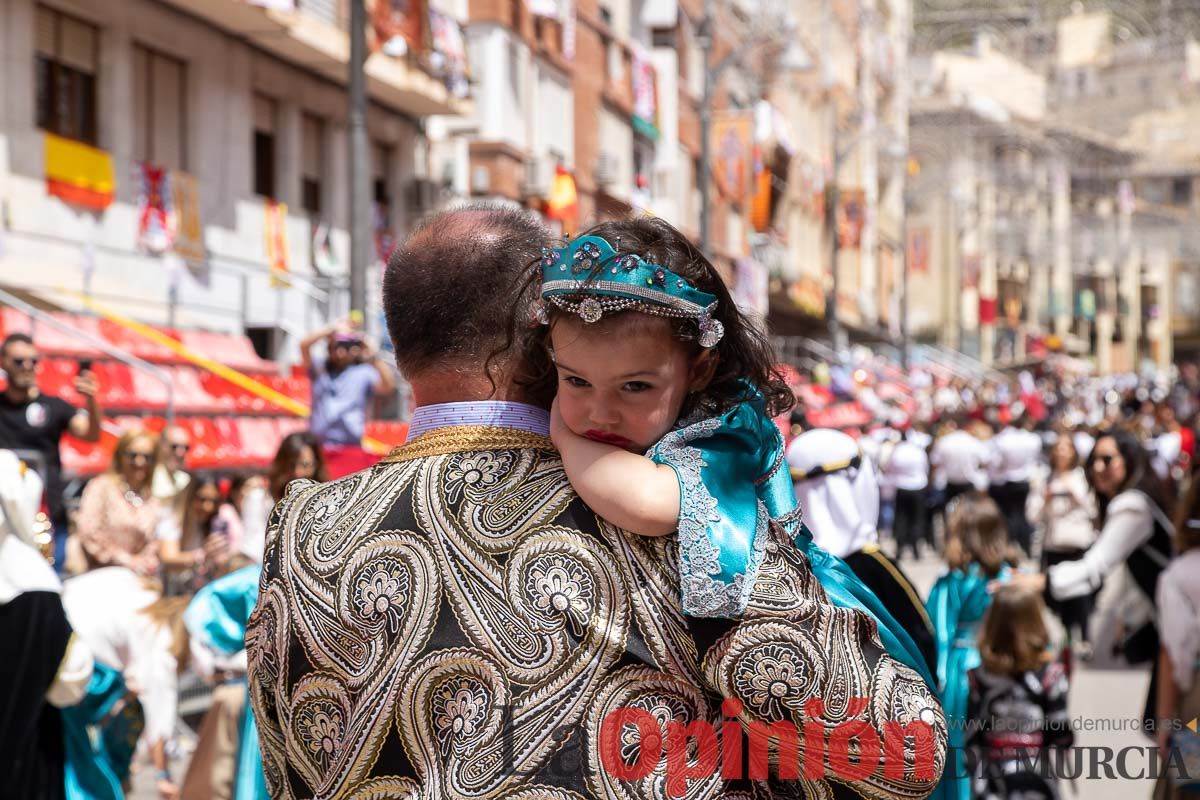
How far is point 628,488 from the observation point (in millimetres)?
2457

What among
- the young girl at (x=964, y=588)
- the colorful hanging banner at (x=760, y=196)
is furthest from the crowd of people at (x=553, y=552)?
the colorful hanging banner at (x=760, y=196)

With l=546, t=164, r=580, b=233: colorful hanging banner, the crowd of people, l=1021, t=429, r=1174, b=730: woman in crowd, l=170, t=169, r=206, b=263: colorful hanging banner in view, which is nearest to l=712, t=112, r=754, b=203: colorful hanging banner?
l=546, t=164, r=580, b=233: colorful hanging banner

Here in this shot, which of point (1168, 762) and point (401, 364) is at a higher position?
point (401, 364)

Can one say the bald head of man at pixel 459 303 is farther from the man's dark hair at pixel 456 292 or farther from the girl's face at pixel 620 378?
the girl's face at pixel 620 378

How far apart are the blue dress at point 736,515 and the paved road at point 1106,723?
330 cm

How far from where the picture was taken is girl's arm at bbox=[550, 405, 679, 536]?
245cm

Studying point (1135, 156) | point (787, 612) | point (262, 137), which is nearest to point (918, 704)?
point (787, 612)

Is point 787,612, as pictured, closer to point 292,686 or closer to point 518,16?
point 292,686

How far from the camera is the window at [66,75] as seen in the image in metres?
18.2

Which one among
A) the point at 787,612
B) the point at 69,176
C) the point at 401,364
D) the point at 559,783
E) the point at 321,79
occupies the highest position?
the point at 321,79

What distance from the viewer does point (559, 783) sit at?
97.6 inches

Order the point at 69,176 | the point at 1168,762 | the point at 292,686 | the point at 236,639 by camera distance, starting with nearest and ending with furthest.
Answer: the point at 292,686 → the point at 1168,762 → the point at 236,639 → the point at 69,176

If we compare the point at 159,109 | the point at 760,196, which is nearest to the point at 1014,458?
the point at 159,109

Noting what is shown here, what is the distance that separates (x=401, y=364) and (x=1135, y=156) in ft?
314
